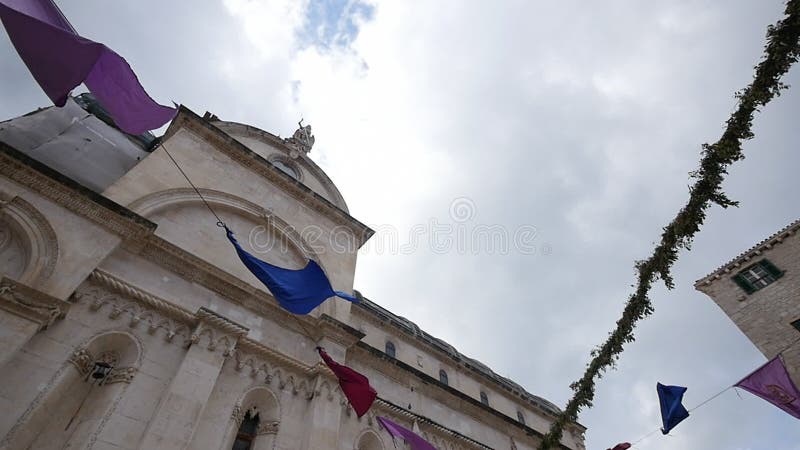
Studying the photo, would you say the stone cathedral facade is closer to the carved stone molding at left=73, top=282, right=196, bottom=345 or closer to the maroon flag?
the carved stone molding at left=73, top=282, right=196, bottom=345

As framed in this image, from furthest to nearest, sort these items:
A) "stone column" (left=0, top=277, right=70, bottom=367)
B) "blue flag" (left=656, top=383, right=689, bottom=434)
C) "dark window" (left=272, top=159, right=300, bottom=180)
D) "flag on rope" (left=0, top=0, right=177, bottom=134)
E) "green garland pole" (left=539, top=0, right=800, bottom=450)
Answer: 1. "dark window" (left=272, top=159, right=300, bottom=180)
2. "blue flag" (left=656, top=383, right=689, bottom=434)
3. "stone column" (left=0, top=277, right=70, bottom=367)
4. "flag on rope" (left=0, top=0, right=177, bottom=134)
5. "green garland pole" (left=539, top=0, right=800, bottom=450)

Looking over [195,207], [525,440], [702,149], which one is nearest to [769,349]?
[525,440]

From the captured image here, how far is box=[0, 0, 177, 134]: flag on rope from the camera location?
8367 mm

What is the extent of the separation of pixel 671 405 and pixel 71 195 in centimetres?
1884

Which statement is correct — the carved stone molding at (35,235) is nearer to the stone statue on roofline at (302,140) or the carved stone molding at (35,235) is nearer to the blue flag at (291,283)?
the blue flag at (291,283)

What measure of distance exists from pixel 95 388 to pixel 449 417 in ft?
44.1

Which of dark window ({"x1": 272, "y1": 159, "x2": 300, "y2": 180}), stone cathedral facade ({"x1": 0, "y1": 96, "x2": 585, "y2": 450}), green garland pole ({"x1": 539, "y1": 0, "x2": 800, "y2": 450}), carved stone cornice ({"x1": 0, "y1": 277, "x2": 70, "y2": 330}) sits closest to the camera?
green garland pole ({"x1": 539, "y1": 0, "x2": 800, "y2": 450})

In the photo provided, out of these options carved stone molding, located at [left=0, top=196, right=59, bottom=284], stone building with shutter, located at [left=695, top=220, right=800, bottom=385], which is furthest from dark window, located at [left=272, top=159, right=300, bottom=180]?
stone building with shutter, located at [left=695, top=220, right=800, bottom=385]

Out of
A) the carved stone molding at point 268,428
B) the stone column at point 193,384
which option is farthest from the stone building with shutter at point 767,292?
the stone column at point 193,384

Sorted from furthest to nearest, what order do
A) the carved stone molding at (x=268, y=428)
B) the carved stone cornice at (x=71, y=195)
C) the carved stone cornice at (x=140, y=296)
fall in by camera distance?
the carved stone molding at (x=268, y=428) → the carved stone cornice at (x=140, y=296) → the carved stone cornice at (x=71, y=195)

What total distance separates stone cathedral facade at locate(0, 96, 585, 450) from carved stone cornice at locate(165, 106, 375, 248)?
2.6 inches

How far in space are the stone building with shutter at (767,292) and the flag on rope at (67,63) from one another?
32.6 metres

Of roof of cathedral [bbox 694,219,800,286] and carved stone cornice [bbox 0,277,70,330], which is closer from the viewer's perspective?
carved stone cornice [bbox 0,277,70,330]

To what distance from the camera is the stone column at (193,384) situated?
9.58m
